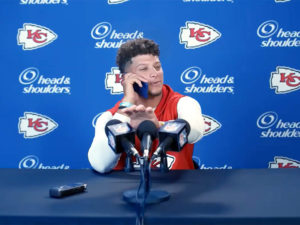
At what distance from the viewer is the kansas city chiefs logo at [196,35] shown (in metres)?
2.69

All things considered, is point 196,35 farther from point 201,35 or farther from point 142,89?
point 142,89

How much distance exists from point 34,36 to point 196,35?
1122 mm

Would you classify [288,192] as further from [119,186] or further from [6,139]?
[6,139]

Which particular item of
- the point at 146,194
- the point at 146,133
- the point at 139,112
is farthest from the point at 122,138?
the point at 139,112

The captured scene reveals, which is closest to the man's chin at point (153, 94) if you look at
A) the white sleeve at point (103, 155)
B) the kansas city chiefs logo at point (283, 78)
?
the white sleeve at point (103, 155)

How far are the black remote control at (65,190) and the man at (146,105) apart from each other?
0.29 metres

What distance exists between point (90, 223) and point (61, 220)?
0.07 metres

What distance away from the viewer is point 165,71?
8.91ft

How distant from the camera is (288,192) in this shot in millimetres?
1167

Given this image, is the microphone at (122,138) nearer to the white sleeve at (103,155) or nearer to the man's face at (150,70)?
the white sleeve at (103,155)

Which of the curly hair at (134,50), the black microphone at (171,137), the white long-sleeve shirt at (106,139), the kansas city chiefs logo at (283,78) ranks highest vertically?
the kansas city chiefs logo at (283,78)

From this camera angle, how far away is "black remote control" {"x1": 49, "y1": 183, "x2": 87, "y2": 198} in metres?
1.12

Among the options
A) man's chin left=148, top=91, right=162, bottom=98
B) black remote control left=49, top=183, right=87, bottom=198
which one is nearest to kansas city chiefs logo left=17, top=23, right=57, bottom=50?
man's chin left=148, top=91, right=162, bottom=98

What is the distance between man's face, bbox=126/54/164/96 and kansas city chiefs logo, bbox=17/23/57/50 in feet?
3.52
